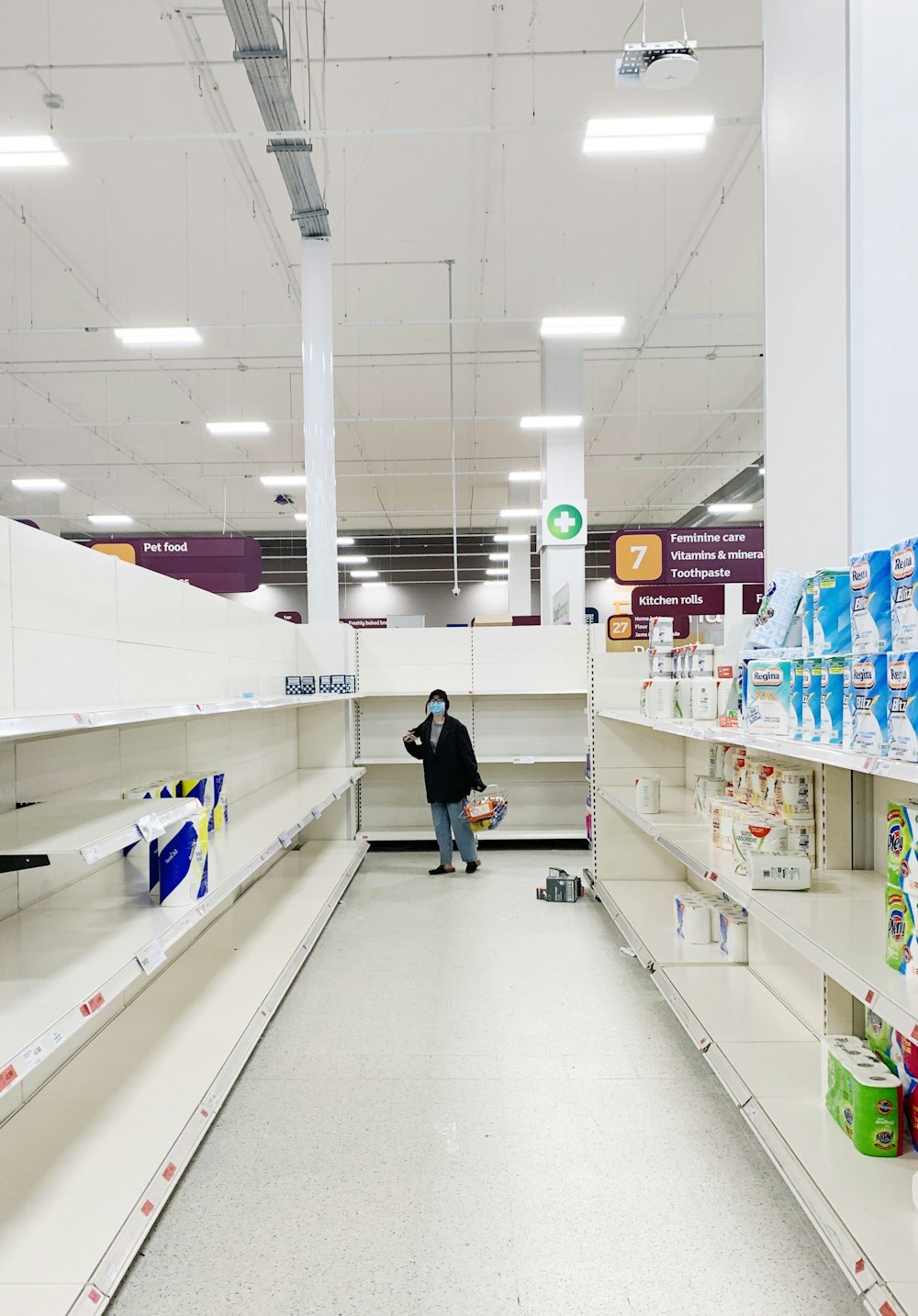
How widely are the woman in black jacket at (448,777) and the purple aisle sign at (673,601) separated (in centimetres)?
298

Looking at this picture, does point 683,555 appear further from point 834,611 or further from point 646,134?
point 834,611

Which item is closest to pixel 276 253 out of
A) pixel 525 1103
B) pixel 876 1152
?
pixel 525 1103

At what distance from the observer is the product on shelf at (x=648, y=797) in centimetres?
461

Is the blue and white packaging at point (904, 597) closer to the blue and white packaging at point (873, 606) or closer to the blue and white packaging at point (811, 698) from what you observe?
the blue and white packaging at point (873, 606)

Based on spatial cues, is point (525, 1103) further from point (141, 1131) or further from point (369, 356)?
point (369, 356)

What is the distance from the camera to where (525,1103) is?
129 inches

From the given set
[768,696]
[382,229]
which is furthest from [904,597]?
[382,229]

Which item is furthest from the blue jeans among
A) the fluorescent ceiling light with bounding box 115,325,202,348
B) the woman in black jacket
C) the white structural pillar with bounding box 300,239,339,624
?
the fluorescent ceiling light with bounding box 115,325,202,348

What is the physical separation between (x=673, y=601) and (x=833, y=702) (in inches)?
288

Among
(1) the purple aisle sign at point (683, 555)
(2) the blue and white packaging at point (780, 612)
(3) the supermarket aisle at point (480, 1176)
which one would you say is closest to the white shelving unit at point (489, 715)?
(1) the purple aisle sign at point (683, 555)

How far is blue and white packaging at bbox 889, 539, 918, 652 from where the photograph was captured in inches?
71.4

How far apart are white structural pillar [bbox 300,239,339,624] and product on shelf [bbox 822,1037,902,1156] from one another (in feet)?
19.3

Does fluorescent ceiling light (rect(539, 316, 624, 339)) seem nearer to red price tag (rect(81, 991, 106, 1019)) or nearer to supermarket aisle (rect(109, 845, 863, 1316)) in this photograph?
supermarket aisle (rect(109, 845, 863, 1316))

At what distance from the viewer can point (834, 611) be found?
2336mm
